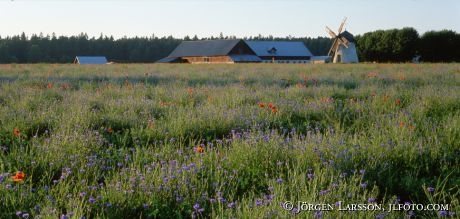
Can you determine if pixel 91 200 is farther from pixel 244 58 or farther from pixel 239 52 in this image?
pixel 239 52

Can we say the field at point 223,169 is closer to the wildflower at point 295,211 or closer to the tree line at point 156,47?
the wildflower at point 295,211

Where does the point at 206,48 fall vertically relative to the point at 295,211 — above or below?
above

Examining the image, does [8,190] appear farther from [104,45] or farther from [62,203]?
[104,45]

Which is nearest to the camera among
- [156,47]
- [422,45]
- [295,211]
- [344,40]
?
[295,211]

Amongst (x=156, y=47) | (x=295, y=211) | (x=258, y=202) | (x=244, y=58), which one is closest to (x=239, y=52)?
(x=244, y=58)

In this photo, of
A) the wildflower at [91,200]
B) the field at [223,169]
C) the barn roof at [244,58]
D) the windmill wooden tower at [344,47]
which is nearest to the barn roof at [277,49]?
the barn roof at [244,58]

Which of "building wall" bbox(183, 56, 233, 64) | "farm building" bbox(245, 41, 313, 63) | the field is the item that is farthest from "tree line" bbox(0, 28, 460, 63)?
the field

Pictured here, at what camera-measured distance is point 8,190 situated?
309cm

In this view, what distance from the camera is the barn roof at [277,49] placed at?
3049 inches

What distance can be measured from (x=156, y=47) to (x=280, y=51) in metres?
50.4

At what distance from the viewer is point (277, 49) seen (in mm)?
78250

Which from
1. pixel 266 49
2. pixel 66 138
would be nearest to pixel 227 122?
pixel 66 138

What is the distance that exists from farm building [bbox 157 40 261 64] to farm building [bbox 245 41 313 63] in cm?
378

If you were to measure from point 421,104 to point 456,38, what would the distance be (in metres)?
54.5
